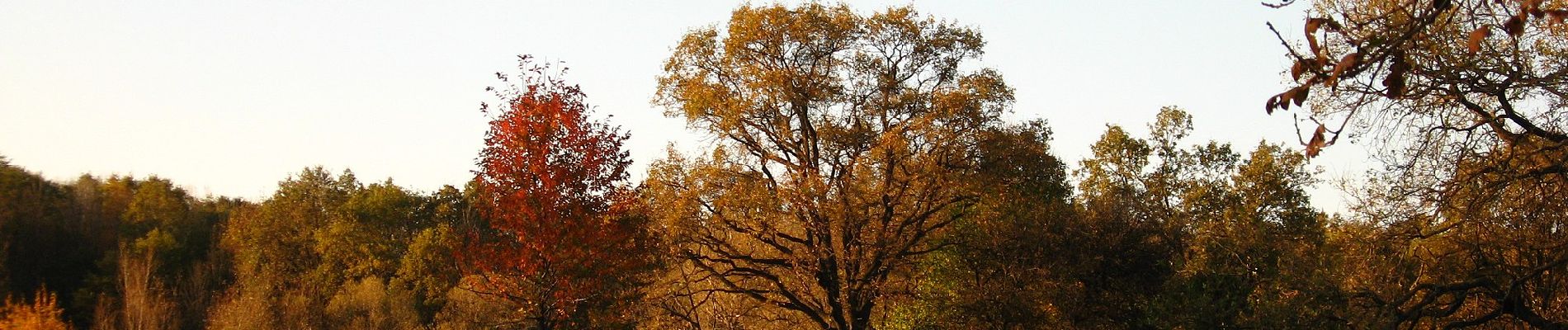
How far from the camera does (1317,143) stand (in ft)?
17.1

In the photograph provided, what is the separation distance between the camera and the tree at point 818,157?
2425 centimetres

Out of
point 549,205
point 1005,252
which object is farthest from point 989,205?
point 549,205

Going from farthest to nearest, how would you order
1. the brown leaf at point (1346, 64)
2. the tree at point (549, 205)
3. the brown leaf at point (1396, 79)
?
the tree at point (549, 205), the brown leaf at point (1396, 79), the brown leaf at point (1346, 64)

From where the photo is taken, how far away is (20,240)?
5562 centimetres

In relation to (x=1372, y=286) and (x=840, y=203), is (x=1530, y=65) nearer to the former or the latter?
(x=1372, y=286)

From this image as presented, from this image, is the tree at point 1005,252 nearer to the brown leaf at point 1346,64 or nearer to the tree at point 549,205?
the tree at point 549,205

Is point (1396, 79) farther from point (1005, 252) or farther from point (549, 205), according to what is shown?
point (1005, 252)

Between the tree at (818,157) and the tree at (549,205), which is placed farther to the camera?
the tree at (818,157)

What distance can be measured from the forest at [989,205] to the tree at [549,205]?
0.04m

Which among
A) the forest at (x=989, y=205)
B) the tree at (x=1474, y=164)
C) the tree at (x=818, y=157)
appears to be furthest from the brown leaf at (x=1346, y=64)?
the tree at (x=818, y=157)

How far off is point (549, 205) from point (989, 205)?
10.7 meters

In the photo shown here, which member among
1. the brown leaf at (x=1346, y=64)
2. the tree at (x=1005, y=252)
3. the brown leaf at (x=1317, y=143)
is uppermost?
the tree at (x=1005, y=252)

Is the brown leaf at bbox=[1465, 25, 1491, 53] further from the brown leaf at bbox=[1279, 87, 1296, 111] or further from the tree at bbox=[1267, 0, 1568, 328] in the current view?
the tree at bbox=[1267, 0, 1568, 328]

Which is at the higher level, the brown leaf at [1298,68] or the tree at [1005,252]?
the tree at [1005,252]
